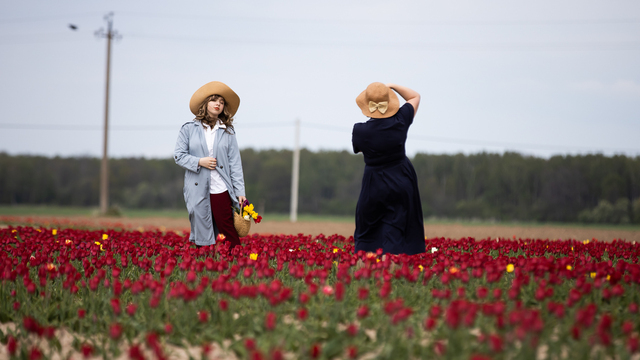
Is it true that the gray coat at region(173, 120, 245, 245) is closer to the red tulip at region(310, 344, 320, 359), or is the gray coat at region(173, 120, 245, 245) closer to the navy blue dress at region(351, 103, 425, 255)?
the navy blue dress at region(351, 103, 425, 255)

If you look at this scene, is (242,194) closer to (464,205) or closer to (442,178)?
(464,205)

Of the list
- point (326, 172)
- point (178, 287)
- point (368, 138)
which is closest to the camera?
point (178, 287)

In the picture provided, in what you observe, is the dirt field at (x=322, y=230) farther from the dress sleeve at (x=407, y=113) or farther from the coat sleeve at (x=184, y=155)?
the dress sleeve at (x=407, y=113)

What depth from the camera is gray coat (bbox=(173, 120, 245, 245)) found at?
5.90m

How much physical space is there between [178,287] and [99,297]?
832mm

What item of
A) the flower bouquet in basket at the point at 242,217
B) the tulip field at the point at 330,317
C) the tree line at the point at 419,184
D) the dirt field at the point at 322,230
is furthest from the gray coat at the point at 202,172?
the tree line at the point at 419,184

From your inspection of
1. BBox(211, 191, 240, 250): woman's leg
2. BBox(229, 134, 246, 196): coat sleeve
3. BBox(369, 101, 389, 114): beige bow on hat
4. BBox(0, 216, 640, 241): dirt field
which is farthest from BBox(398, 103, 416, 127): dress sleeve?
BBox(0, 216, 640, 241): dirt field

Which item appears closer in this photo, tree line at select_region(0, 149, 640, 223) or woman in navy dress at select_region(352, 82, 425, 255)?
woman in navy dress at select_region(352, 82, 425, 255)

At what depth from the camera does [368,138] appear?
526cm

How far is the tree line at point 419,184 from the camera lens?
46.2 meters

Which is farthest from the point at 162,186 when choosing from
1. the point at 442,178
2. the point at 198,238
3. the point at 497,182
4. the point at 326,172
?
the point at 198,238

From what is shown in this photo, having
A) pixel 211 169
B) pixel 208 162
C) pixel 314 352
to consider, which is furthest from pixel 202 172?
pixel 314 352

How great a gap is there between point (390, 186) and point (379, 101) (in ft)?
2.87

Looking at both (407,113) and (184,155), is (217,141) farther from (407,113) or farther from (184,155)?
(407,113)
